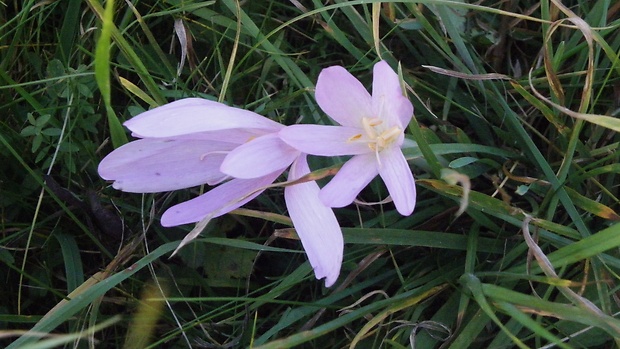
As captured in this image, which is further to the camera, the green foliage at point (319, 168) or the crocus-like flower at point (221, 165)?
the green foliage at point (319, 168)

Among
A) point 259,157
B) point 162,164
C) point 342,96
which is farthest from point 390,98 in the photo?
point 162,164

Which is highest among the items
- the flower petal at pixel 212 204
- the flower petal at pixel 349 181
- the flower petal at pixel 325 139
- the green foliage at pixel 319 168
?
the flower petal at pixel 325 139

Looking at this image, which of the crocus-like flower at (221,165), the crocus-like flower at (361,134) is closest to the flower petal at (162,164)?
the crocus-like flower at (221,165)

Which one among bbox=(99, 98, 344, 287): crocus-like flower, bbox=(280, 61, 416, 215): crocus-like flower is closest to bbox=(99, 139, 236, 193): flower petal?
bbox=(99, 98, 344, 287): crocus-like flower

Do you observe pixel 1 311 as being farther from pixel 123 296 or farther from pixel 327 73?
pixel 327 73

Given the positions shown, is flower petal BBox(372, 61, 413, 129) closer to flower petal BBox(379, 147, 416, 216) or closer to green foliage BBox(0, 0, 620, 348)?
flower petal BBox(379, 147, 416, 216)

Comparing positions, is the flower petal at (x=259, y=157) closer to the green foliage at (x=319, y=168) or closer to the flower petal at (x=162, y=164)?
the flower petal at (x=162, y=164)
